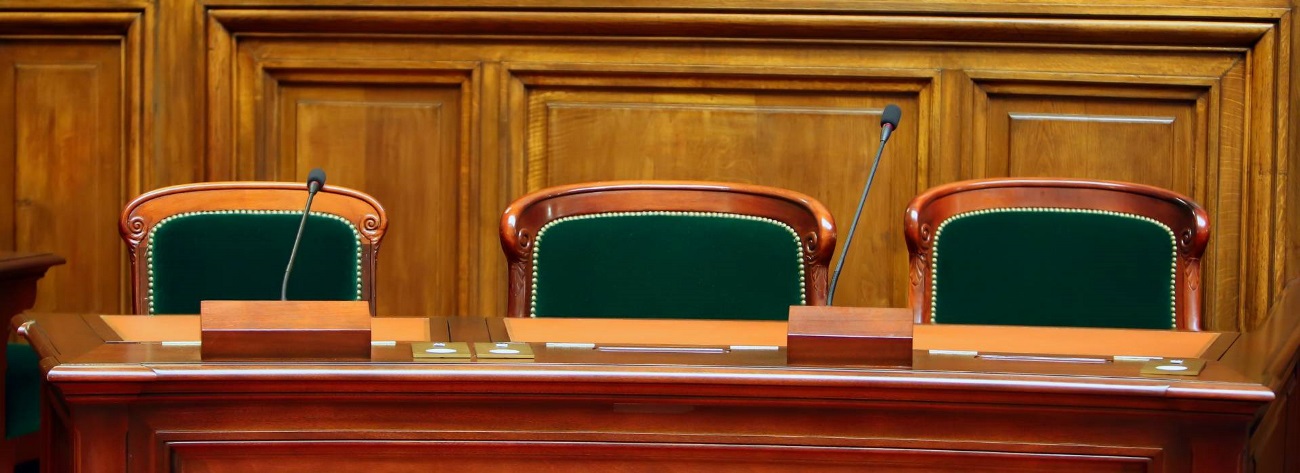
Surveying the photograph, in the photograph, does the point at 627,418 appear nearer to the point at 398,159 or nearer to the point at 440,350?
the point at 440,350

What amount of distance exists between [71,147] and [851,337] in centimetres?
246

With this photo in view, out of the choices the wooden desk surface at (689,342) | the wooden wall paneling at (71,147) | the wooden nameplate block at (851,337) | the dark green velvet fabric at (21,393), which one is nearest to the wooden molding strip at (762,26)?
the wooden wall paneling at (71,147)

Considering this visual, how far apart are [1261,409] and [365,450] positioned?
784mm

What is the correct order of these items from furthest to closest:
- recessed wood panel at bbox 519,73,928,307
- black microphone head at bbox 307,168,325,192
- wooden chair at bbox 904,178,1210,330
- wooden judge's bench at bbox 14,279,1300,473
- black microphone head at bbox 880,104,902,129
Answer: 1. recessed wood panel at bbox 519,73,928,307
2. wooden chair at bbox 904,178,1210,330
3. black microphone head at bbox 307,168,325,192
4. black microphone head at bbox 880,104,902,129
5. wooden judge's bench at bbox 14,279,1300,473

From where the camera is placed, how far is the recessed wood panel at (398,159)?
10.6ft

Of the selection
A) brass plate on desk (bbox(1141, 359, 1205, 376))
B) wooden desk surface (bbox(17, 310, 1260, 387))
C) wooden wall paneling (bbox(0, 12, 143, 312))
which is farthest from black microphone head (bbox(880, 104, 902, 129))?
wooden wall paneling (bbox(0, 12, 143, 312))

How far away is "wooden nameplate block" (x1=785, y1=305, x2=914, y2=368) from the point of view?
4.36 feet

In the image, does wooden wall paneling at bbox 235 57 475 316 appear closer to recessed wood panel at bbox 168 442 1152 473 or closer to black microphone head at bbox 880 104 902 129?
black microphone head at bbox 880 104 902 129

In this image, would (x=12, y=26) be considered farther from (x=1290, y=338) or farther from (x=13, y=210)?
(x=1290, y=338)

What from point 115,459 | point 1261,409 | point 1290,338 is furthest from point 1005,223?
point 115,459

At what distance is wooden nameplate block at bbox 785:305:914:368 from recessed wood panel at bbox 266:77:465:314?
1.97 m

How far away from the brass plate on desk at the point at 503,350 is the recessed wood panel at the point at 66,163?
2.07 metres

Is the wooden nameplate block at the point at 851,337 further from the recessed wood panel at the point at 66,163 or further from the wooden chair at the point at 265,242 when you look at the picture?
the recessed wood panel at the point at 66,163

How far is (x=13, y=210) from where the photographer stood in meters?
3.26
